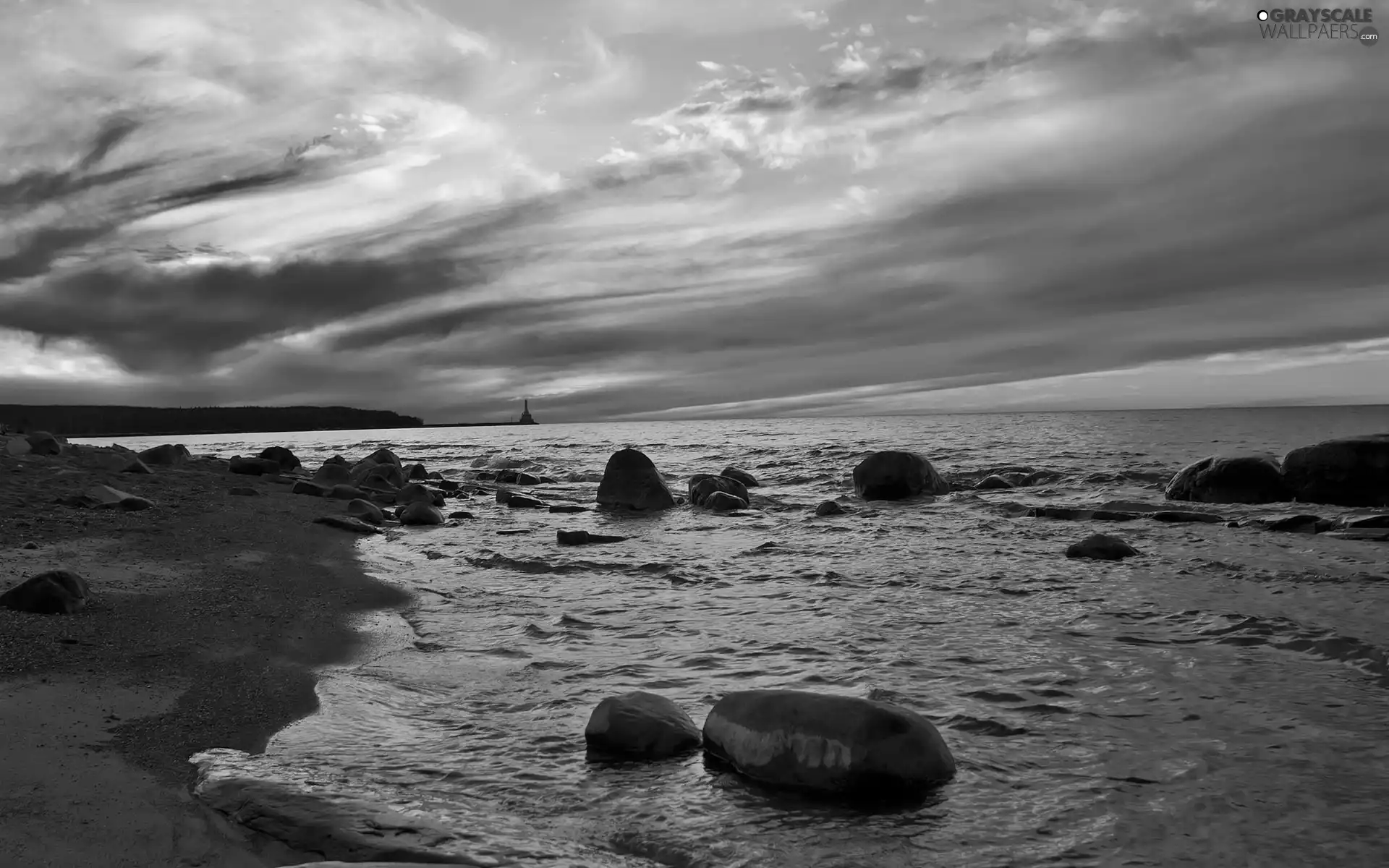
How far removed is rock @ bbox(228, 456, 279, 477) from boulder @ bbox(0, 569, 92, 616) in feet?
56.9

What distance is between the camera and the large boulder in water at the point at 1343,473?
13.6 meters

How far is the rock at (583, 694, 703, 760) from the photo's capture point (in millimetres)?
3998

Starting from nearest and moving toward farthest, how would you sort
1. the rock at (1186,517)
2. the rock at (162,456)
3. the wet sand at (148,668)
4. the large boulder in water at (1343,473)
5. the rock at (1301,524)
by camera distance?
1. the wet sand at (148,668)
2. the rock at (1301,524)
3. the rock at (1186,517)
4. the large boulder in water at (1343,473)
5. the rock at (162,456)

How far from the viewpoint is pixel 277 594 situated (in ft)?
24.6

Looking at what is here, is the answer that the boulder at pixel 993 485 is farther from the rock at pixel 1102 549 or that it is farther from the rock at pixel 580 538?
the rock at pixel 580 538

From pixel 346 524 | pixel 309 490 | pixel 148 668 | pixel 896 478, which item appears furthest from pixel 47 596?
pixel 896 478

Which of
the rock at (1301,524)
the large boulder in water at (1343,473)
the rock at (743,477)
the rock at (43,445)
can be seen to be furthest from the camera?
the rock at (743,477)

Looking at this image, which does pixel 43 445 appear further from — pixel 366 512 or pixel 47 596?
pixel 47 596

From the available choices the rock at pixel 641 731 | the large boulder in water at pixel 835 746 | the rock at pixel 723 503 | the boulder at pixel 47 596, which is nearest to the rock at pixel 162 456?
the rock at pixel 723 503

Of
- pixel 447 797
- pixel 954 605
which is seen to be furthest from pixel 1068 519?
pixel 447 797

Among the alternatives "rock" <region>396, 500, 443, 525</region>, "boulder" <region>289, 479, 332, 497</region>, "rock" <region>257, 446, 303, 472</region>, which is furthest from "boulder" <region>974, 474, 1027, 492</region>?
"rock" <region>257, 446, 303, 472</region>

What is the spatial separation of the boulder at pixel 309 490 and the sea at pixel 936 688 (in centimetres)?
868

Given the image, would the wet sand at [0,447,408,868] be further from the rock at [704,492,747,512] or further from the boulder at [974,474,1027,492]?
the boulder at [974,474,1027,492]

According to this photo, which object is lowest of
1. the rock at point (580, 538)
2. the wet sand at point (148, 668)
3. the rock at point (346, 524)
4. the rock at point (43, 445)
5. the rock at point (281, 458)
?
the rock at point (580, 538)
